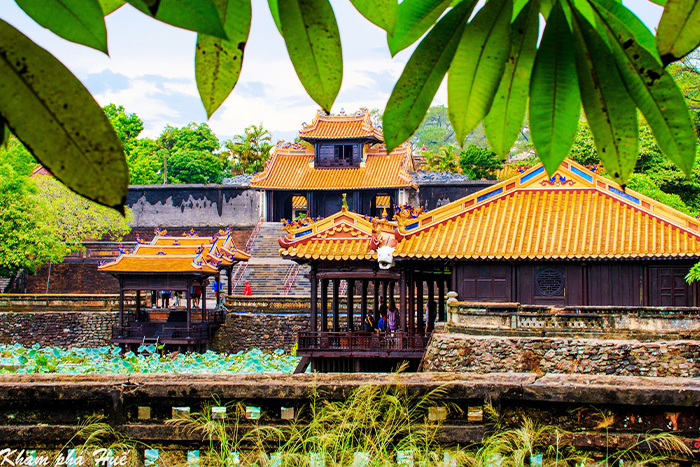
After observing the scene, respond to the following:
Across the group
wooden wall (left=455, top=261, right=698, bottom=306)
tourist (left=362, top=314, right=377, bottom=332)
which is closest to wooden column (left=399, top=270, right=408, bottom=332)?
tourist (left=362, top=314, right=377, bottom=332)

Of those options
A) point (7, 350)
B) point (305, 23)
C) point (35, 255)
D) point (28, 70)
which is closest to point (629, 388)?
point (305, 23)

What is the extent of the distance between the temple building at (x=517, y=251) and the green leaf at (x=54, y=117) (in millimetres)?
12441

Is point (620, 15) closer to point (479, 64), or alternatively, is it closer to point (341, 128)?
point (479, 64)

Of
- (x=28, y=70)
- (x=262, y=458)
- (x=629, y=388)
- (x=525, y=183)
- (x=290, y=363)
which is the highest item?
(x=525, y=183)

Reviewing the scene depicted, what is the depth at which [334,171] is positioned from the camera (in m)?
32.6

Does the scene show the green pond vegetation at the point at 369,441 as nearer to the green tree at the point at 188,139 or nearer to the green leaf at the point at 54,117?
the green leaf at the point at 54,117

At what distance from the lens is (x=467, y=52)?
1.25 meters

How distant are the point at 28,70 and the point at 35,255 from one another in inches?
1103

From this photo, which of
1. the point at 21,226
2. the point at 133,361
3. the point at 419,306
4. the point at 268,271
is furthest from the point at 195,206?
the point at 419,306

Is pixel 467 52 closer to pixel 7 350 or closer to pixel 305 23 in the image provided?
pixel 305 23

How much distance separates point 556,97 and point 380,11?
0.35 meters

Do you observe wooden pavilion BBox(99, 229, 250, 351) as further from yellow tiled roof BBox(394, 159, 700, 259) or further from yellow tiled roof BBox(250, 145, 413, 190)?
yellow tiled roof BBox(394, 159, 700, 259)

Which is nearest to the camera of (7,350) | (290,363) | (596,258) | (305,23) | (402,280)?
(305,23)

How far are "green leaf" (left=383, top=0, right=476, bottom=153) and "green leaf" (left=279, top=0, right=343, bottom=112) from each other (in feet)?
0.42
